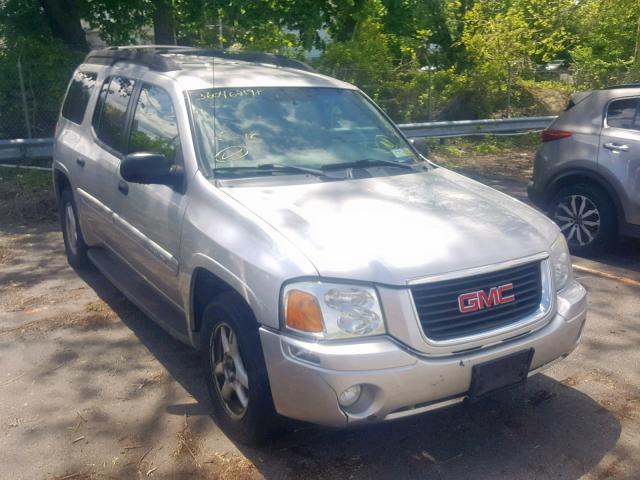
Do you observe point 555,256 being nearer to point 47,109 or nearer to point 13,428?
point 13,428

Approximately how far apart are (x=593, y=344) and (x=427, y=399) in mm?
2309

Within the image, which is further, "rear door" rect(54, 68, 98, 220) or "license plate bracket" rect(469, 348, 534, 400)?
"rear door" rect(54, 68, 98, 220)

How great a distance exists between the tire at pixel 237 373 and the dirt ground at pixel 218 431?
0.47 feet

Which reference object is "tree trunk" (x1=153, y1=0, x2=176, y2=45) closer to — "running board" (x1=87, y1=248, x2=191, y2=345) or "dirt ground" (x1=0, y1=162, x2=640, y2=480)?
"running board" (x1=87, y1=248, x2=191, y2=345)

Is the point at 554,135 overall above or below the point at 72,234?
above

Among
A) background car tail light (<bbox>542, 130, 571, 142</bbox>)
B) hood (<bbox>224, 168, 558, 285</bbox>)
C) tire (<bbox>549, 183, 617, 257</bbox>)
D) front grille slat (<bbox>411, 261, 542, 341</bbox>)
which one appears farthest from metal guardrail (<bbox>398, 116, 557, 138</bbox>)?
front grille slat (<bbox>411, 261, 542, 341</bbox>)

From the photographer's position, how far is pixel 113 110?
5773mm

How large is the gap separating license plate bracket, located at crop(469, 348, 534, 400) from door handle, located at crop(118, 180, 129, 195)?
2.73 meters

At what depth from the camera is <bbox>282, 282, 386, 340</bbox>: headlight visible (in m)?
3.42

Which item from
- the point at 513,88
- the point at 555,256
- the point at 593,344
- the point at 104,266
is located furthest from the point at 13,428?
the point at 513,88

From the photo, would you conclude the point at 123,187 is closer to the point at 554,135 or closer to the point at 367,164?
the point at 367,164

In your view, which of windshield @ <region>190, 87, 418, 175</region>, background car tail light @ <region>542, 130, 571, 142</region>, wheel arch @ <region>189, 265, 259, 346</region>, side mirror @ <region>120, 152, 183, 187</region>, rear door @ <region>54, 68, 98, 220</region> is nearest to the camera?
wheel arch @ <region>189, 265, 259, 346</region>

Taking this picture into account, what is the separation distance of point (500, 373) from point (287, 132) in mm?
2066

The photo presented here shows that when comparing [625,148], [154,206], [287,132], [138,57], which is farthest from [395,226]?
[625,148]
